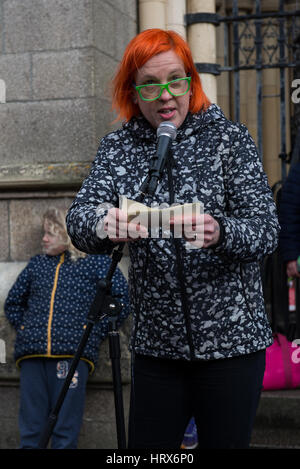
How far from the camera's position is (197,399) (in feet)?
6.70

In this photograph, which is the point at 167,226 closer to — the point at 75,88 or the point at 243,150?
the point at 243,150

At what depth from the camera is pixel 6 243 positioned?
4.24 m

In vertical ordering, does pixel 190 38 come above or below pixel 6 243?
above

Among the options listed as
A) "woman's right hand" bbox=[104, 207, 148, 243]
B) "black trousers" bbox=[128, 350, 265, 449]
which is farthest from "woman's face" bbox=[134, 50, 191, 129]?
"black trousers" bbox=[128, 350, 265, 449]

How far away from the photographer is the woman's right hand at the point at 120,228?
1740 millimetres

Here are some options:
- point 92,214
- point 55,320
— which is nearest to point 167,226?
point 92,214

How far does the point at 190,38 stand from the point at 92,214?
10.4 feet

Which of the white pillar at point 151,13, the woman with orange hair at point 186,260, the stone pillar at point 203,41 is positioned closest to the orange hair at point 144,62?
the woman with orange hair at point 186,260

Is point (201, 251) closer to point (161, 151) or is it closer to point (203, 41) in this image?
point (161, 151)

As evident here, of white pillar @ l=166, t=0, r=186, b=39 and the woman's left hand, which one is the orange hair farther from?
white pillar @ l=166, t=0, r=186, b=39

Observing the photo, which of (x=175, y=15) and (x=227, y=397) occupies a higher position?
(x=175, y=15)

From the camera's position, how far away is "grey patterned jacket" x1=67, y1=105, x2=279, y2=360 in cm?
195

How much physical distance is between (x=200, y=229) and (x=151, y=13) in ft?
10.5

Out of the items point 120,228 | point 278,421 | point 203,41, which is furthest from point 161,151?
point 203,41
